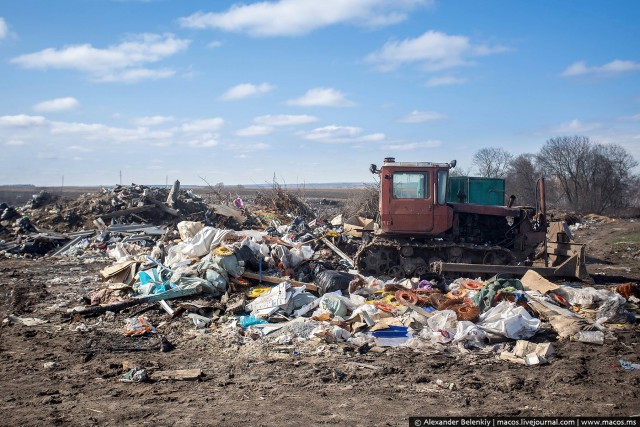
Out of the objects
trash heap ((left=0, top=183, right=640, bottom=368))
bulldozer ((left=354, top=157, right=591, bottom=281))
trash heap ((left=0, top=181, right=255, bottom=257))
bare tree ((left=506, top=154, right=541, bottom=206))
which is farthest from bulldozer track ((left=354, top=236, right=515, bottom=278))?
bare tree ((left=506, top=154, right=541, bottom=206))

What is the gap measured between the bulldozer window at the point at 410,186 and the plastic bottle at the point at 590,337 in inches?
A: 180

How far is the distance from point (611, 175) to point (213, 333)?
40.6 m

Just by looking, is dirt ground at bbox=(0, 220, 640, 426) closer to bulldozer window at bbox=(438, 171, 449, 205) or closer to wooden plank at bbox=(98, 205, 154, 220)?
bulldozer window at bbox=(438, 171, 449, 205)

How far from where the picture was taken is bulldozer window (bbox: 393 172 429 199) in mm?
10773

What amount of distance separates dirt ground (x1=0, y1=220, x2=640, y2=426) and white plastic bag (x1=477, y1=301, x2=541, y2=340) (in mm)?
222

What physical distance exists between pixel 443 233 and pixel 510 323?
169 inches

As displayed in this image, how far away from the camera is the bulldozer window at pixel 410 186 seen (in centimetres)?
1077

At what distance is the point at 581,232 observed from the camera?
25.2 metres

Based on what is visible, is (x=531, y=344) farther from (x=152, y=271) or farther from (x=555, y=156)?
(x=555, y=156)

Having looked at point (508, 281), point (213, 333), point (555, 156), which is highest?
point (555, 156)

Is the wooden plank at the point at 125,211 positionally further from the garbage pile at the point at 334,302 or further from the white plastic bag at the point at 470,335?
the white plastic bag at the point at 470,335

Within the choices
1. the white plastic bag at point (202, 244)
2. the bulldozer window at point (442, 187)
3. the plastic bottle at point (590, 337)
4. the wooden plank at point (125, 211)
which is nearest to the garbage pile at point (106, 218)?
the wooden plank at point (125, 211)

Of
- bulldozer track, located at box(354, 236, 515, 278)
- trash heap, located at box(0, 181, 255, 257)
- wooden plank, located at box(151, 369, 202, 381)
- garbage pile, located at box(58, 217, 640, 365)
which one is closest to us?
wooden plank, located at box(151, 369, 202, 381)

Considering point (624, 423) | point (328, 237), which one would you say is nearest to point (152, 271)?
point (328, 237)
